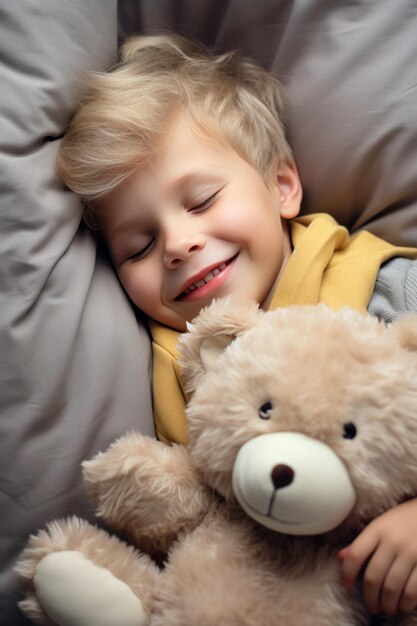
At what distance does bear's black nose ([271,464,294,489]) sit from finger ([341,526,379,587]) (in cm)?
13

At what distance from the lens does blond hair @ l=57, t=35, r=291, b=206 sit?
0.91 m

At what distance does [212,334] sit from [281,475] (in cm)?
19

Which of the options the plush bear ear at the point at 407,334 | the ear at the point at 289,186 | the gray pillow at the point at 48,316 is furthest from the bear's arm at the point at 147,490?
the ear at the point at 289,186

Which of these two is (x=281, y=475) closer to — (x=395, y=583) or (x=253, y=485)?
(x=253, y=485)

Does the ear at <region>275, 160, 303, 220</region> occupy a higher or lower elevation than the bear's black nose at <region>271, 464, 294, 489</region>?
lower

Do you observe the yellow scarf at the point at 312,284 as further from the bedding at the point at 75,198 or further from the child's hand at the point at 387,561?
the child's hand at the point at 387,561

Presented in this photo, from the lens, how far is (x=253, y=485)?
21.7 inches

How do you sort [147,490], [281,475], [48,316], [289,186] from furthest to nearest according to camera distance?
1. [289,186]
2. [48,316]
3. [147,490]
4. [281,475]

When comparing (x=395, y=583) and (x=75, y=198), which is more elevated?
(x=75, y=198)

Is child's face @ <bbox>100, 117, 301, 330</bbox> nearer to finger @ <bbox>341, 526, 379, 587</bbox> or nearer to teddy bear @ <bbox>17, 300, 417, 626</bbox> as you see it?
teddy bear @ <bbox>17, 300, 417, 626</bbox>

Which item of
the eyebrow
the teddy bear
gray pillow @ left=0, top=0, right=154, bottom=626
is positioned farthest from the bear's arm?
the eyebrow

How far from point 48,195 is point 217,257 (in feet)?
0.82

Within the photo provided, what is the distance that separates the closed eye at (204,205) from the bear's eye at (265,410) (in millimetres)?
400

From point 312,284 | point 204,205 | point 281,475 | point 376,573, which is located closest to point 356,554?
point 376,573
